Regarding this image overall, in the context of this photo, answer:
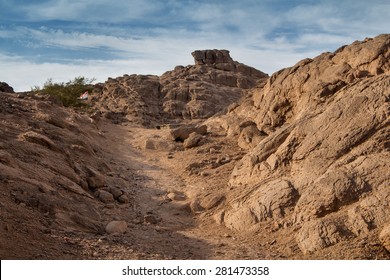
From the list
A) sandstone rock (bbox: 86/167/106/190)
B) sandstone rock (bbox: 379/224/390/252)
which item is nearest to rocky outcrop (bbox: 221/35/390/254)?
sandstone rock (bbox: 379/224/390/252)

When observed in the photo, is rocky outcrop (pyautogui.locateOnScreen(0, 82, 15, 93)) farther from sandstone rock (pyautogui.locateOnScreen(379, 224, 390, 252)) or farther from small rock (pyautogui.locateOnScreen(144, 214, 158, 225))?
sandstone rock (pyautogui.locateOnScreen(379, 224, 390, 252))

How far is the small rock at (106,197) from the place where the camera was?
1221cm

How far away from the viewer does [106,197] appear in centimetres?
1227

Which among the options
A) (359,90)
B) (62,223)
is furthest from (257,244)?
(359,90)

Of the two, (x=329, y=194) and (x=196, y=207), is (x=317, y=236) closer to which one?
(x=329, y=194)

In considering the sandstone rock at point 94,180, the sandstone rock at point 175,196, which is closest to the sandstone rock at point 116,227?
the sandstone rock at point 94,180

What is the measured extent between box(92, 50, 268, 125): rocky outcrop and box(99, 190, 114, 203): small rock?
66.7 feet

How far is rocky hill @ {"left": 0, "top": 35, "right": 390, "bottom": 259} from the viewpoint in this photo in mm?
8859

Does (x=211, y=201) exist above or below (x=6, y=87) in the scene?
below

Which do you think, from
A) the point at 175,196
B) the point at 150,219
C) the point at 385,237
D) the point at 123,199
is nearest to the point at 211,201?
the point at 175,196

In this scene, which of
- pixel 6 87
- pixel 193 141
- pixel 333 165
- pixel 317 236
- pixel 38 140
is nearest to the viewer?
pixel 317 236

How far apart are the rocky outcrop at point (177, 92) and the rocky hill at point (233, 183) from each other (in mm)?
16512

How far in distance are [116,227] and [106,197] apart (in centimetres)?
226

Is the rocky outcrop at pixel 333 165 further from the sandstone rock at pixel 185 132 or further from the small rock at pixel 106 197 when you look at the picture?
the sandstone rock at pixel 185 132
